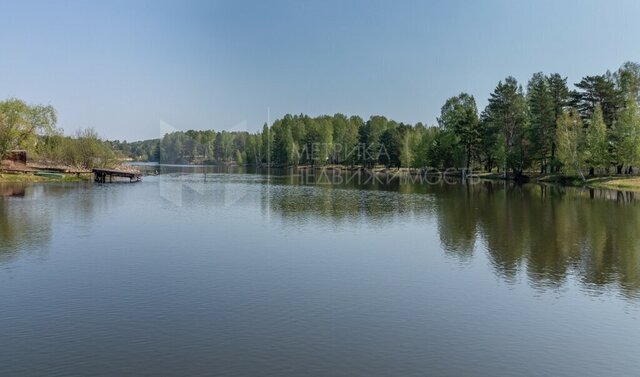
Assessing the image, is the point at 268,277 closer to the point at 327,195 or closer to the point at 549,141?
the point at 327,195

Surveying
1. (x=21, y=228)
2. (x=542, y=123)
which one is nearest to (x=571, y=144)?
(x=542, y=123)

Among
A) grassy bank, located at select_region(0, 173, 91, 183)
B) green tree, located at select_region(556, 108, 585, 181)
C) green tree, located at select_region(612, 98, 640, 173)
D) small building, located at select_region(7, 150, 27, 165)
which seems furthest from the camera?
small building, located at select_region(7, 150, 27, 165)

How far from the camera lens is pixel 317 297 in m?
20.5

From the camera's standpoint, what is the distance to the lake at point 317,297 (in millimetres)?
14469

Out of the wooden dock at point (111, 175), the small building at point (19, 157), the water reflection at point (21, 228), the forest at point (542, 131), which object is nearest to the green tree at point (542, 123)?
the forest at point (542, 131)

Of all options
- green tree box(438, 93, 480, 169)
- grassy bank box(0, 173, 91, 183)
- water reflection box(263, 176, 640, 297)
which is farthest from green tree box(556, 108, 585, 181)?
grassy bank box(0, 173, 91, 183)

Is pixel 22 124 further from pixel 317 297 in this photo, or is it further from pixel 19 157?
pixel 317 297

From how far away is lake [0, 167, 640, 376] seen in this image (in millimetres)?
14469

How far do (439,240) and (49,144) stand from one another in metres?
103

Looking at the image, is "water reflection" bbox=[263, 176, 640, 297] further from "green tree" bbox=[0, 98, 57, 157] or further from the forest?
"green tree" bbox=[0, 98, 57, 157]

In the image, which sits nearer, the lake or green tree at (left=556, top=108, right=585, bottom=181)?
the lake

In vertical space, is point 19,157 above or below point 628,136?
below

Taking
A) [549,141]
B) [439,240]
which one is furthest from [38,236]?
[549,141]

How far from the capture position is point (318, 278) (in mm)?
23578
